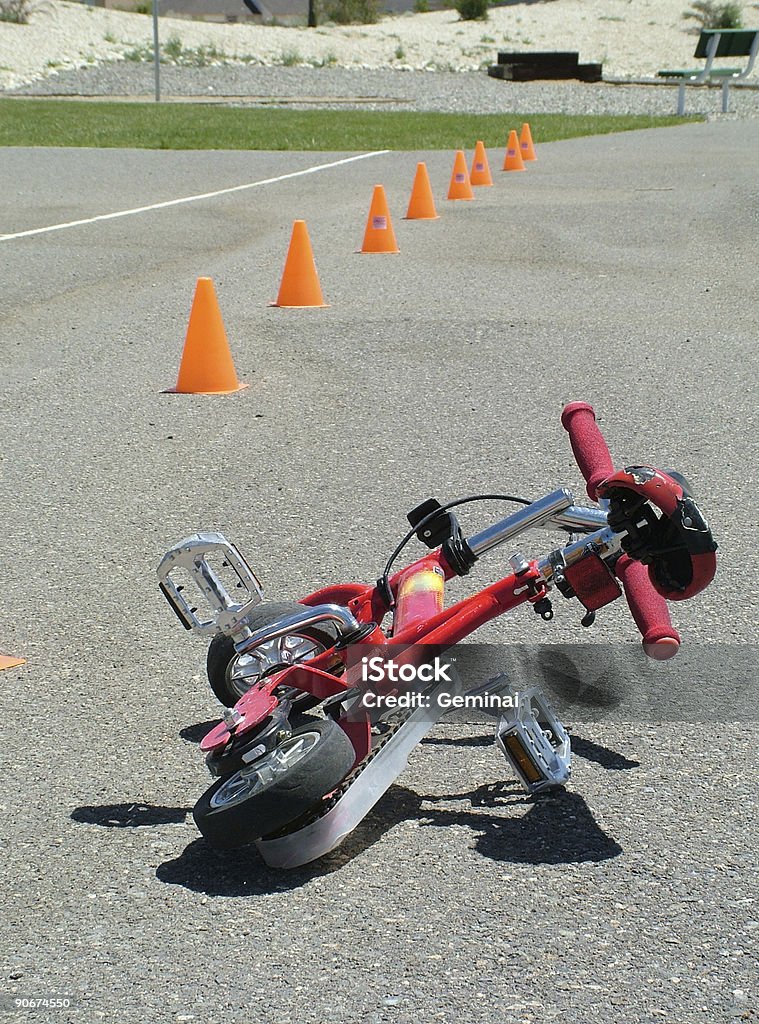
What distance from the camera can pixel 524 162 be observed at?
67.6 ft

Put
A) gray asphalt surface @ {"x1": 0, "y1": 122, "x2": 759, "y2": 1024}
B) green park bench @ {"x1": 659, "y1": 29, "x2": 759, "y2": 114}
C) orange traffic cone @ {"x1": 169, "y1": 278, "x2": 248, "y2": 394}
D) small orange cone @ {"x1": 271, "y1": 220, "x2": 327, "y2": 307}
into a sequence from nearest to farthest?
gray asphalt surface @ {"x1": 0, "y1": 122, "x2": 759, "y2": 1024}, orange traffic cone @ {"x1": 169, "y1": 278, "x2": 248, "y2": 394}, small orange cone @ {"x1": 271, "y1": 220, "x2": 327, "y2": 307}, green park bench @ {"x1": 659, "y1": 29, "x2": 759, "y2": 114}

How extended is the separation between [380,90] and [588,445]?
38.7m

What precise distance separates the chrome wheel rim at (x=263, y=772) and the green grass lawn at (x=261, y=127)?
20.2 meters

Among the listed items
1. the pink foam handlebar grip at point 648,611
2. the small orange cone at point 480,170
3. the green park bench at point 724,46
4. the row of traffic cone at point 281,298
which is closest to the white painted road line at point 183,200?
the small orange cone at point 480,170

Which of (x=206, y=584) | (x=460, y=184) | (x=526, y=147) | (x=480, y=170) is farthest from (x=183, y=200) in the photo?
(x=206, y=584)

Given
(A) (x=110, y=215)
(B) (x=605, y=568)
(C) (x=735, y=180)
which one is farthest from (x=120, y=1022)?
(C) (x=735, y=180)

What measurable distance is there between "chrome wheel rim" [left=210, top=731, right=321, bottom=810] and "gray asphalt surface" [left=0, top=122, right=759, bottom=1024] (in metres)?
0.20

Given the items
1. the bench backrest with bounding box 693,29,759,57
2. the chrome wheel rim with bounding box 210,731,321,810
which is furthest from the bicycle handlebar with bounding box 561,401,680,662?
the bench backrest with bounding box 693,29,759,57

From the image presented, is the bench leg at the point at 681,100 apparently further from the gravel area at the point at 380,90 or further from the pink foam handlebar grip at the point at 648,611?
the pink foam handlebar grip at the point at 648,611

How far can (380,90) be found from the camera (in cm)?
4025

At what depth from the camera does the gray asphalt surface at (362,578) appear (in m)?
2.74

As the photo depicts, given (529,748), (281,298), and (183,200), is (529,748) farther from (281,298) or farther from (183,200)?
(183,200)

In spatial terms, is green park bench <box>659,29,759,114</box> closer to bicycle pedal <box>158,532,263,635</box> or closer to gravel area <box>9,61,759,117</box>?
gravel area <box>9,61,759,117</box>

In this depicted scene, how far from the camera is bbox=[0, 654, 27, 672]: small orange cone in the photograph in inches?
163
